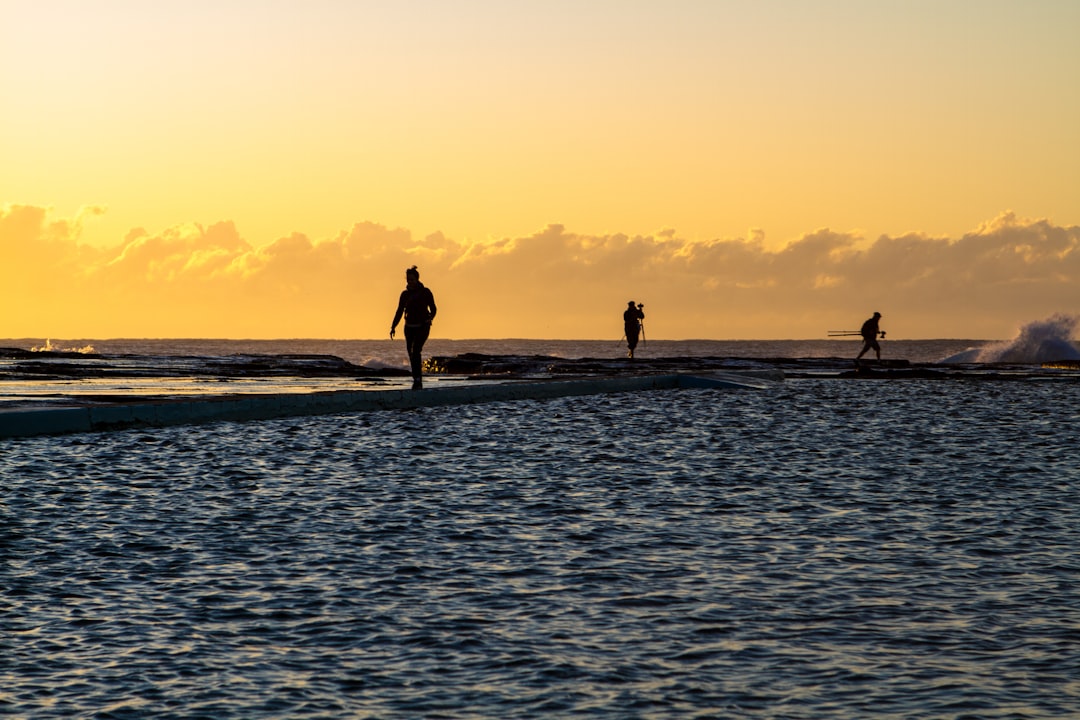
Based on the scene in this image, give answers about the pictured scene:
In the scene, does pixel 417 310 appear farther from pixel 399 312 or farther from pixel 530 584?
pixel 530 584

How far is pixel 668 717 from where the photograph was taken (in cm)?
586

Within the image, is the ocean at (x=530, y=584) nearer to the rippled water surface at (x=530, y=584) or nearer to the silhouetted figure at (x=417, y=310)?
the rippled water surface at (x=530, y=584)

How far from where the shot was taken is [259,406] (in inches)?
898

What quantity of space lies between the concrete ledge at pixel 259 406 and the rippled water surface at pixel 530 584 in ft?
2.73

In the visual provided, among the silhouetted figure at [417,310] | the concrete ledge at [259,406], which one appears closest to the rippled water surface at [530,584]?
the concrete ledge at [259,406]

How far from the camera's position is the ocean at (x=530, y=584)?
6.25m

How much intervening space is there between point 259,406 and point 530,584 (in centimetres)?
1487

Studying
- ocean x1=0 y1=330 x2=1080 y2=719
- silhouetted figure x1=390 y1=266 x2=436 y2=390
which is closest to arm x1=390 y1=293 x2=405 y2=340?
silhouetted figure x1=390 y1=266 x2=436 y2=390

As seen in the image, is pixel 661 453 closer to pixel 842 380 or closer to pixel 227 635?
pixel 227 635

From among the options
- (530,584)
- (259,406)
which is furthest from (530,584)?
(259,406)

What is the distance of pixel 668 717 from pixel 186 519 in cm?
656

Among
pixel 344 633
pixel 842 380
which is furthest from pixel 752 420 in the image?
pixel 842 380

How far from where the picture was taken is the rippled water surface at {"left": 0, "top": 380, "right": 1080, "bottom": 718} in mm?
6254

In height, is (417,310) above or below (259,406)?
above
